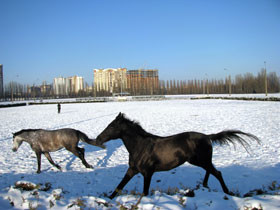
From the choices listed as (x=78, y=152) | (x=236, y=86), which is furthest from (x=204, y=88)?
(x=78, y=152)

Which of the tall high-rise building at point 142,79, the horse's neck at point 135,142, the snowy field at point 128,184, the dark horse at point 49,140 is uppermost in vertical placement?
the tall high-rise building at point 142,79

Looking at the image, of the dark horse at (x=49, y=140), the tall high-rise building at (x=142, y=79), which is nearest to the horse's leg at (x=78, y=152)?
the dark horse at (x=49, y=140)

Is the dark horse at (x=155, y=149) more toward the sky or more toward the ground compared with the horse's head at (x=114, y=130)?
more toward the ground

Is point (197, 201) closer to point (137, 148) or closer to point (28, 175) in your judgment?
point (137, 148)

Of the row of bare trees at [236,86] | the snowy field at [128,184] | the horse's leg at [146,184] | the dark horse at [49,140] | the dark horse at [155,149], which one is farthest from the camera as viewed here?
the row of bare trees at [236,86]

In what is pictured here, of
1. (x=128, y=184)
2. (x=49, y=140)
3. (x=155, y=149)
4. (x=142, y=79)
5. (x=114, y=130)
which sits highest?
(x=142, y=79)

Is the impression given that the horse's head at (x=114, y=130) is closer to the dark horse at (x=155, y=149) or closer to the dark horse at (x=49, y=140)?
the dark horse at (x=155, y=149)

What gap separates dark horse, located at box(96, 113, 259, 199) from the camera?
376 centimetres

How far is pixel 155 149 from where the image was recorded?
3.82 m

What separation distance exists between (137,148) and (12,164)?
4821 millimetres

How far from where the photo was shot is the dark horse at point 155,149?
376cm

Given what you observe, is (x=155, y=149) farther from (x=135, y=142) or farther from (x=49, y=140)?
(x=49, y=140)

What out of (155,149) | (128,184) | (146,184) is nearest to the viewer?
(146,184)

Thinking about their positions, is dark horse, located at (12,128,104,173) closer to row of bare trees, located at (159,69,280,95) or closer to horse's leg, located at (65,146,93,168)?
horse's leg, located at (65,146,93,168)
